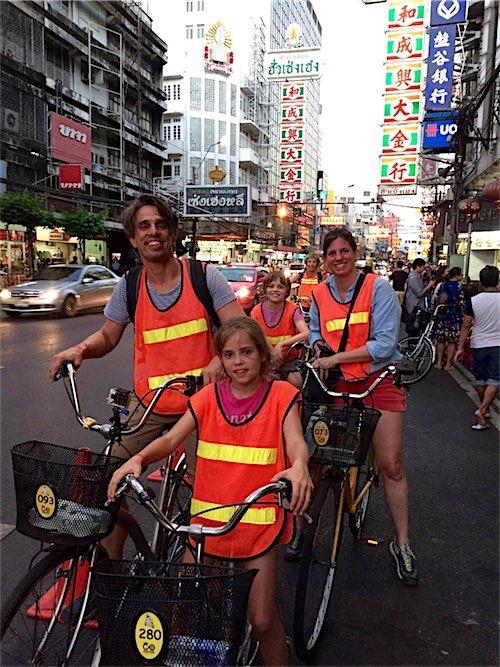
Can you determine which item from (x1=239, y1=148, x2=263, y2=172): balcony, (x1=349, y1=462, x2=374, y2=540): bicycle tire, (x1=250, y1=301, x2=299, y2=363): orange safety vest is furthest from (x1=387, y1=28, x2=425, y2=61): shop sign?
(x1=239, y1=148, x2=263, y2=172): balcony

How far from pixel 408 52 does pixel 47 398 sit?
15.8 metres

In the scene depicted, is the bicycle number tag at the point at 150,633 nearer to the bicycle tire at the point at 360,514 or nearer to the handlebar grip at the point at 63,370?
the handlebar grip at the point at 63,370

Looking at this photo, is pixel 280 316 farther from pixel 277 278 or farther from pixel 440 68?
pixel 440 68

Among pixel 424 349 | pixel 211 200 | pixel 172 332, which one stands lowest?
pixel 424 349

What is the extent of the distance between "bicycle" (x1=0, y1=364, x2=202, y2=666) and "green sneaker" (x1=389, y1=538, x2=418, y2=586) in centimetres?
138

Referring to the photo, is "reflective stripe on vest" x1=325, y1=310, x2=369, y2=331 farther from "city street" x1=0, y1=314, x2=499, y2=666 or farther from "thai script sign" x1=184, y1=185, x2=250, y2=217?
"thai script sign" x1=184, y1=185, x2=250, y2=217

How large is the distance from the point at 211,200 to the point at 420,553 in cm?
3716

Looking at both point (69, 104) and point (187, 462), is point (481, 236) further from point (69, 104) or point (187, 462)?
point (69, 104)

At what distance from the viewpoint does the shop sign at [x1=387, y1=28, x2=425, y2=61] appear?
1634cm

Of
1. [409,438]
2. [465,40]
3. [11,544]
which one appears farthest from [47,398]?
[465,40]

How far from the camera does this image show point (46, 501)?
6.48ft

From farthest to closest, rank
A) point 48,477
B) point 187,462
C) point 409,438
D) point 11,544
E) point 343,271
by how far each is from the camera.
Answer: point 409,438
point 11,544
point 343,271
point 187,462
point 48,477

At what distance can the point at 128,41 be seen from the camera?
38812mm

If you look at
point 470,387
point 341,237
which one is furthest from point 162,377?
point 470,387
